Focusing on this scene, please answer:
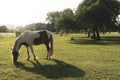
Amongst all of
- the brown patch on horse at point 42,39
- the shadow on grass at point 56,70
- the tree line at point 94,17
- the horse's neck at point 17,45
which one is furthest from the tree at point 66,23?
the shadow on grass at point 56,70

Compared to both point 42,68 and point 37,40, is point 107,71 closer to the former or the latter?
point 42,68

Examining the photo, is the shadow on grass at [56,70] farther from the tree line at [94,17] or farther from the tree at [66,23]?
the tree at [66,23]

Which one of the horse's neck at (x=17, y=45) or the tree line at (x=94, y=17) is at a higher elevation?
the tree line at (x=94, y=17)

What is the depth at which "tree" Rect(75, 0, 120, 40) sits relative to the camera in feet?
137

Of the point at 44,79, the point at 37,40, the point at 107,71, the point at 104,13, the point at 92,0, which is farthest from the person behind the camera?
the point at 92,0

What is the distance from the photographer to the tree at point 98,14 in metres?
41.6

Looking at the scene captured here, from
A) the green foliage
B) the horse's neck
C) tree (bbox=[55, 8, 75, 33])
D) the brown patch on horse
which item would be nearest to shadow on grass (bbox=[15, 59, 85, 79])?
the horse's neck

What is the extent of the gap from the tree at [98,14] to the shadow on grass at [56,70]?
27.9 m

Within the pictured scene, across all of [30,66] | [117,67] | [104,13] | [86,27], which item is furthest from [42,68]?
[86,27]

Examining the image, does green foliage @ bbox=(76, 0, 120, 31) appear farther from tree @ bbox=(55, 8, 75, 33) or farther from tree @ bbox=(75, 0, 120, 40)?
tree @ bbox=(55, 8, 75, 33)

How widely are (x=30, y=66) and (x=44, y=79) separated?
130 inches

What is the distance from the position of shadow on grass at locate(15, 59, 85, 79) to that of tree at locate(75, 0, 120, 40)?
27.9 metres

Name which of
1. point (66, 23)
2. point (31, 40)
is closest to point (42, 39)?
point (31, 40)

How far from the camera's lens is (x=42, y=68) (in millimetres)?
13570
